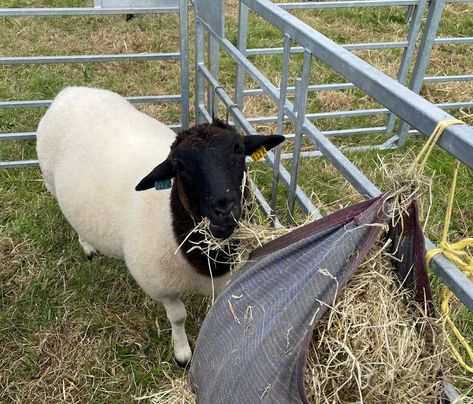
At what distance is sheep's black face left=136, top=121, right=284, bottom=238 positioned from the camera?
2.01 metres

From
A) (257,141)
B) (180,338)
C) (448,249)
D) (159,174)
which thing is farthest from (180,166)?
(448,249)

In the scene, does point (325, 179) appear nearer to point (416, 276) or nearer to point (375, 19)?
point (416, 276)

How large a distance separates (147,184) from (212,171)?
0.37 meters

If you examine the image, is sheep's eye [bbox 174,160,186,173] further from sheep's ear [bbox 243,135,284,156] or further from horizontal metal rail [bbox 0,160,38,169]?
horizontal metal rail [bbox 0,160,38,169]

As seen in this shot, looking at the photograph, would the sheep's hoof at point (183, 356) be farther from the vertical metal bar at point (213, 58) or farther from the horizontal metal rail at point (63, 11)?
the horizontal metal rail at point (63, 11)

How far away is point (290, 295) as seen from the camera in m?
1.46

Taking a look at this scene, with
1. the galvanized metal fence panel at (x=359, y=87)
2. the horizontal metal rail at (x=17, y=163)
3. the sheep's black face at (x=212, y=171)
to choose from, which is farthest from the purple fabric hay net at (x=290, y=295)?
the horizontal metal rail at (x=17, y=163)

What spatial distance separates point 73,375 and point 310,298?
6.24ft

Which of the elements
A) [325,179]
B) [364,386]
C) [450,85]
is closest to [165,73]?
[325,179]

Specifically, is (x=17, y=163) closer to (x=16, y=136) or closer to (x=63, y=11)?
(x=16, y=136)

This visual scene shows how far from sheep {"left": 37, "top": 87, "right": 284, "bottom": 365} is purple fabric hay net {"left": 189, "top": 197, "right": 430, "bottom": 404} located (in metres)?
0.40

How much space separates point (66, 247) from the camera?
3600mm

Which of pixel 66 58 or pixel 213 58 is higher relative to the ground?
pixel 213 58

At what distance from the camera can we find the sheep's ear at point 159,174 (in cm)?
225
